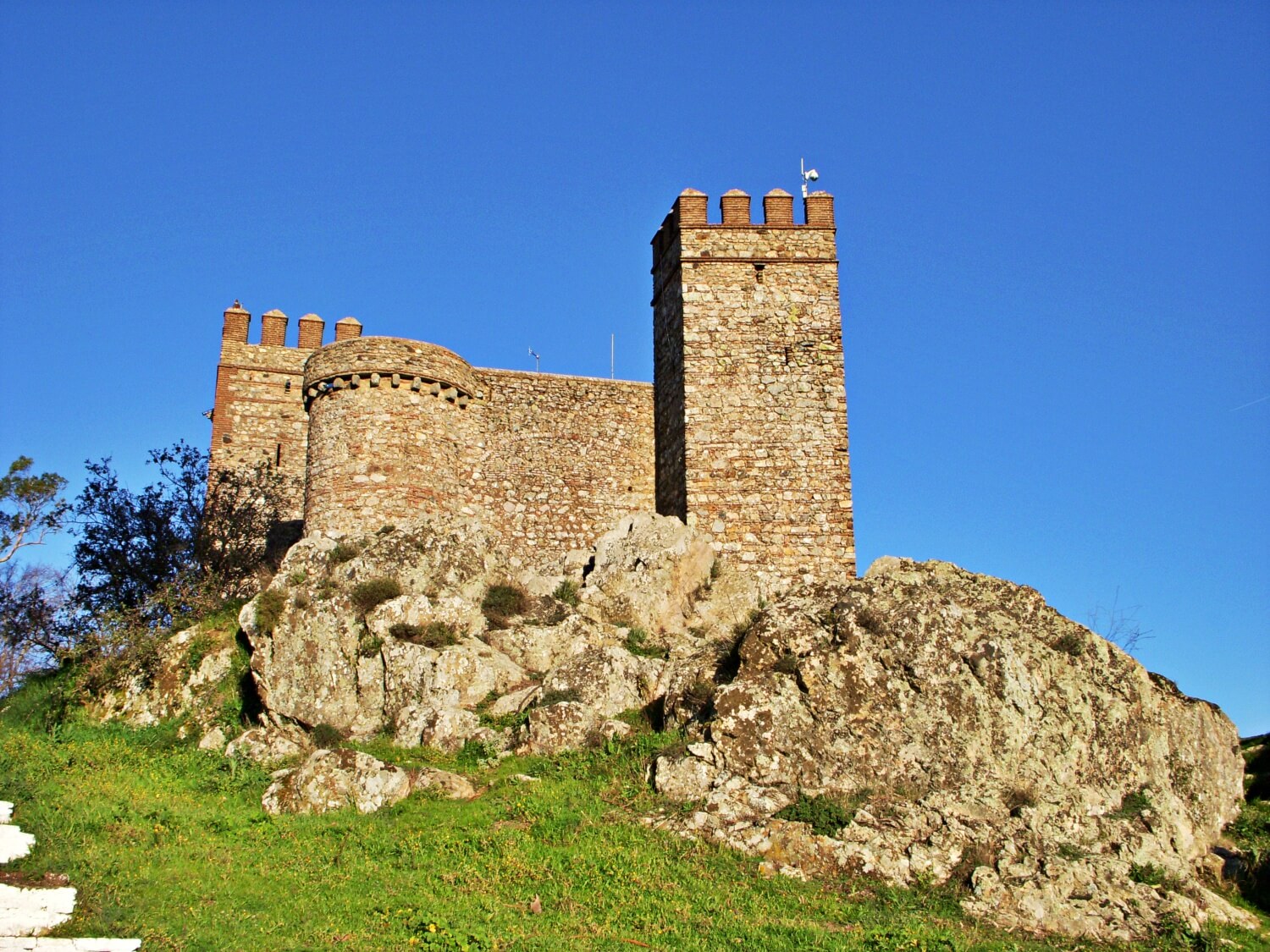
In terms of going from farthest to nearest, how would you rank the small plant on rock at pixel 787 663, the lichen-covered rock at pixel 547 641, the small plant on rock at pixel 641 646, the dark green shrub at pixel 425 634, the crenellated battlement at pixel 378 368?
the crenellated battlement at pixel 378 368
the small plant on rock at pixel 641 646
the lichen-covered rock at pixel 547 641
the dark green shrub at pixel 425 634
the small plant on rock at pixel 787 663

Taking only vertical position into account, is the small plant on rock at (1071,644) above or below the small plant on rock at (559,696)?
above

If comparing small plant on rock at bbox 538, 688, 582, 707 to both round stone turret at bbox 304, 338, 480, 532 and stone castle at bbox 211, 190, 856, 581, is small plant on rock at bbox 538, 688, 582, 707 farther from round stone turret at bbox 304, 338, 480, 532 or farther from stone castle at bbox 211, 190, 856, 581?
round stone turret at bbox 304, 338, 480, 532

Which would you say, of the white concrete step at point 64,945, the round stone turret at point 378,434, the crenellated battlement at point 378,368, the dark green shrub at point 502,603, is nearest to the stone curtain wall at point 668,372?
the dark green shrub at point 502,603

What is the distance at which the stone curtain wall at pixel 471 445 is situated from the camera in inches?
722

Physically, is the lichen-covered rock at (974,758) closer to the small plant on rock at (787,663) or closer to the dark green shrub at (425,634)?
the small plant on rock at (787,663)

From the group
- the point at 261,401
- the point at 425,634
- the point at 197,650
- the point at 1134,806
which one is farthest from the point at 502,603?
the point at 261,401

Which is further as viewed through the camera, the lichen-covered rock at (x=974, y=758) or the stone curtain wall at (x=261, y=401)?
the stone curtain wall at (x=261, y=401)

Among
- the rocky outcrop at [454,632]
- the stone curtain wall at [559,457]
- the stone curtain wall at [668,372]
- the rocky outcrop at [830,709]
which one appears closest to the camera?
the rocky outcrop at [830,709]

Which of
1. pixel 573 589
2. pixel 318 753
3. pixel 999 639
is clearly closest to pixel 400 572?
pixel 573 589

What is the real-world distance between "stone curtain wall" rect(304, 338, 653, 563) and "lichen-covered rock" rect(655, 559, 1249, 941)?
7513 millimetres

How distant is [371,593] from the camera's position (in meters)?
14.8

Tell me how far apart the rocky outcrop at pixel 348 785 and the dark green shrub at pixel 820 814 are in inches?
138

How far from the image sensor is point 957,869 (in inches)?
395

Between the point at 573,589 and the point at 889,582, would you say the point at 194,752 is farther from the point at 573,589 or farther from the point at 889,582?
the point at 889,582
